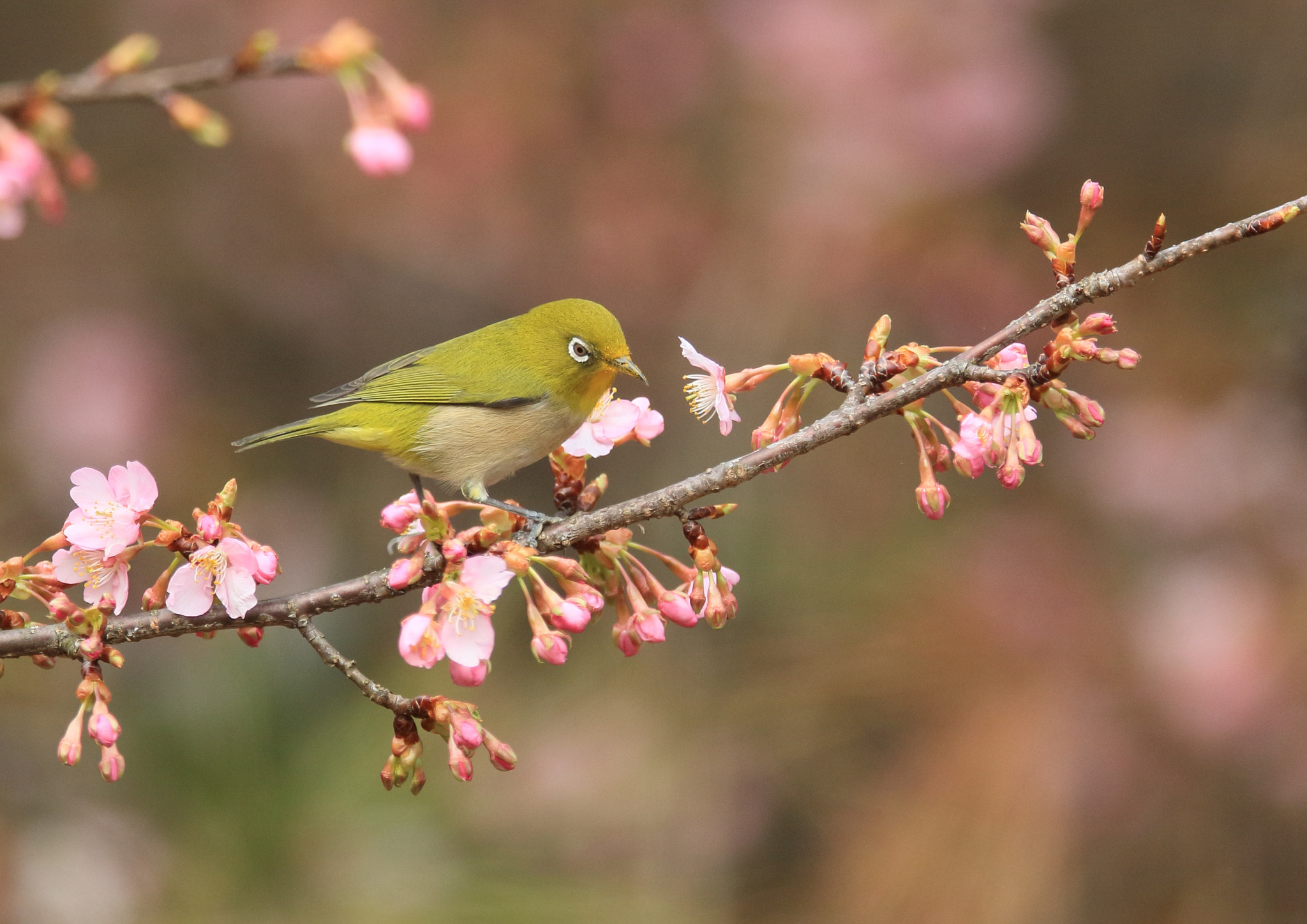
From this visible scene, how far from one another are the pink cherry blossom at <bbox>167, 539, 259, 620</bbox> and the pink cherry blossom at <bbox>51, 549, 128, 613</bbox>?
0.10 metres

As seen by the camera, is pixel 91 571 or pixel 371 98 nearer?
pixel 91 571

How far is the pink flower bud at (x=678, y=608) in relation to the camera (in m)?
2.22

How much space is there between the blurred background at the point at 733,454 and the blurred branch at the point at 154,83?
3.05 metres

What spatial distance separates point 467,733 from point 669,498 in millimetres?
514

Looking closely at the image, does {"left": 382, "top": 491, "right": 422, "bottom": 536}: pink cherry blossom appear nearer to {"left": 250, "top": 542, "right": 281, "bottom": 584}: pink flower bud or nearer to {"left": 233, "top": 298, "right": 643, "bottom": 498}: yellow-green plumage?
{"left": 250, "top": 542, "right": 281, "bottom": 584}: pink flower bud

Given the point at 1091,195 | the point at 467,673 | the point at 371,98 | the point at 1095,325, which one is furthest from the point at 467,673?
the point at 1091,195

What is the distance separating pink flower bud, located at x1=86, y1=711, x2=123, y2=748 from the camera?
2.00 m

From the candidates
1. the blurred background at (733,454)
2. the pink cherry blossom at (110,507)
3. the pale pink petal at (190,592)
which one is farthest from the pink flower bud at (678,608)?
the blurred background at (733,454)

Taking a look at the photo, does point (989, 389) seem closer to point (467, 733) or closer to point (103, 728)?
point (467, 733)

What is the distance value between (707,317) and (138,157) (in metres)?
4.06

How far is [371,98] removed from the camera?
2.26 meters

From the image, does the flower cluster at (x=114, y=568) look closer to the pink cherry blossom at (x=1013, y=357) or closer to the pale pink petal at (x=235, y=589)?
the pale pink petal at (x=235, y=589)

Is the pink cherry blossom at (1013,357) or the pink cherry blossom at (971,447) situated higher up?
the pink cherry blossom at (1013,357)

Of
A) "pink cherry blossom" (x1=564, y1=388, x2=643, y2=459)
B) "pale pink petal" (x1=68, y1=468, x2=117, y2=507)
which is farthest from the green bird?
"pale pink petal" (x1=68, y1=468, x2=117, y2=507)
